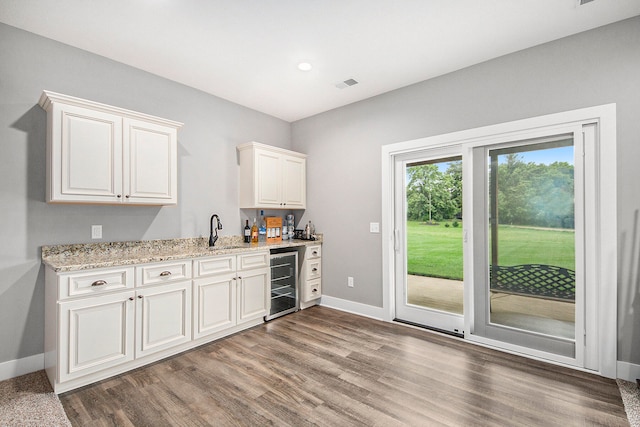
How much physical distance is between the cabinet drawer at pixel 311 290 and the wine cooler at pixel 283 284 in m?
0.12

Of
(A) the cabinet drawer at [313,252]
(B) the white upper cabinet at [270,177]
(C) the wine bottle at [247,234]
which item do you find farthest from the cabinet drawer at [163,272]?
(A) the cabinet drawer at [313,252]

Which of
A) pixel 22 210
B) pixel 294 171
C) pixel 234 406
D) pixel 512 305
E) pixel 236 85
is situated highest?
pixel 236 85

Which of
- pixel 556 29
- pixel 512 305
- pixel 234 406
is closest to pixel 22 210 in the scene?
pixel 234 406

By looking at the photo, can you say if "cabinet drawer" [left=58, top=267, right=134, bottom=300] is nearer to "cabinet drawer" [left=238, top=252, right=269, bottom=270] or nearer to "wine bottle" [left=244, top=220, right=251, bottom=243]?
"cabinet drawer" [left=238, top=252, right=269, bottom=270]

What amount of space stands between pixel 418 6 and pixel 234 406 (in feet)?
10.3

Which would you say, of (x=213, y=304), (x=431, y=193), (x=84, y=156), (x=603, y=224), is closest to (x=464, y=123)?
(x=431, y=193)

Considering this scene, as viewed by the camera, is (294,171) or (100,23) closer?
(100,23)

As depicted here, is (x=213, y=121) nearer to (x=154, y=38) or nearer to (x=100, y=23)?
(x=154, y=38)

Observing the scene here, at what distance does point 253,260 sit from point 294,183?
4.61ft

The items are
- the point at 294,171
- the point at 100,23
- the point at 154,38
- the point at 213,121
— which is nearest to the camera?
the point at 100,23

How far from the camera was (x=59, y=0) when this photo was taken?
2.14 meters

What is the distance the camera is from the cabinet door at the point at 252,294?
131 inches

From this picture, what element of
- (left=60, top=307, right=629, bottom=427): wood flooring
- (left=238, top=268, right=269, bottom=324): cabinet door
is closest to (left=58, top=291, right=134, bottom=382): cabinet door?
(left=60, top=307, right=629, bottom=427): wood flooring

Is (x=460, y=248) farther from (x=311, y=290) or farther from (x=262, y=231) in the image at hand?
(x=262, y=231)
